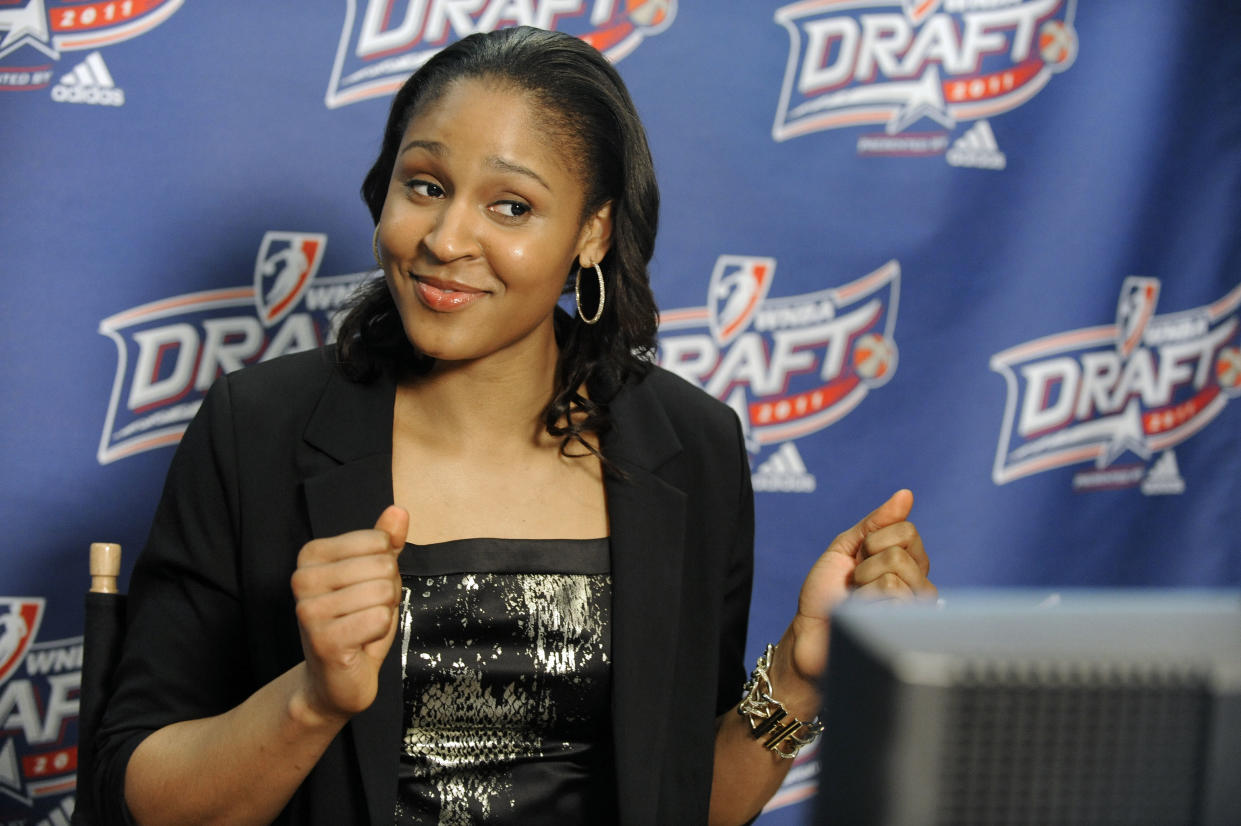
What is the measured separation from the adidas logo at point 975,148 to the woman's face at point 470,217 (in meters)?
1.00

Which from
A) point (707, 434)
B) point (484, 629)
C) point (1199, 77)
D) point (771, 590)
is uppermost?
point (1199, 77)

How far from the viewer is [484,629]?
1.19m

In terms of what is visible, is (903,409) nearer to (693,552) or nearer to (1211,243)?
(1211,243)

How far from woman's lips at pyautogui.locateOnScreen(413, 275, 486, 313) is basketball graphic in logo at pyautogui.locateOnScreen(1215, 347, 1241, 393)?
4.94ft

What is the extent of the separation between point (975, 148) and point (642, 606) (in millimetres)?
1135

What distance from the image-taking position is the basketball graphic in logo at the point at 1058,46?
2.02 meters

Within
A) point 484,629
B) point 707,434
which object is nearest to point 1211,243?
point 707,434

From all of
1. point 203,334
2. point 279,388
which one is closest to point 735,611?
point 279,388

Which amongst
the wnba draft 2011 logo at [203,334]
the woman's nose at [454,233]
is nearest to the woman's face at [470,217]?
the woman's nose at [454,233]

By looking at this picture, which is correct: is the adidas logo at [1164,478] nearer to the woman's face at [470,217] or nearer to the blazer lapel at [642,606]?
the blazer lapel at [642,606]

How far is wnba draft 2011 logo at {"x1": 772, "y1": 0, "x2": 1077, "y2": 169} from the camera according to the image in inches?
77.6

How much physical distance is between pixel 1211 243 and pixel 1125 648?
1.93 meters

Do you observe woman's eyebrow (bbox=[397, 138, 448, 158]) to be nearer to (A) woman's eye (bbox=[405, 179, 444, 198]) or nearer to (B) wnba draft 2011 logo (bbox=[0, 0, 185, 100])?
(A) woman's eye (bbox=[405, 179, 444, 198])

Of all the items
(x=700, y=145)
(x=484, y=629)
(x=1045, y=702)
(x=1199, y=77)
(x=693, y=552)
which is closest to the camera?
(x=1045, y=702)
